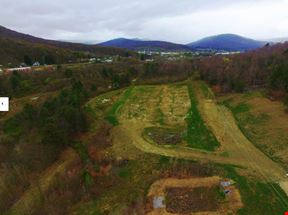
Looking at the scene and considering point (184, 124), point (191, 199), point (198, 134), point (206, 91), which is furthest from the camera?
point (206, 91)

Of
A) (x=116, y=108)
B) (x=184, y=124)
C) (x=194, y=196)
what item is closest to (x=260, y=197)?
(x=194, y=196)

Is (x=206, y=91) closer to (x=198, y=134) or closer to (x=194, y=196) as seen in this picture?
(x=198, y=134)

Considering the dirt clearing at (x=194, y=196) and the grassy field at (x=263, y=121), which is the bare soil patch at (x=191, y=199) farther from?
the grassy field at (x=263, y=121)

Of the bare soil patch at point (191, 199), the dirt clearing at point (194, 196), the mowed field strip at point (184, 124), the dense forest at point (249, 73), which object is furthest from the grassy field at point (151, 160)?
the dense forest at point (249, 73)

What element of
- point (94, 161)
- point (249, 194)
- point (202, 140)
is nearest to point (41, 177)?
point (94, 161)

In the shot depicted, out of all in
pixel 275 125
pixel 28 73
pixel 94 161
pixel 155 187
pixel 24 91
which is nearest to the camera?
pixel 155 187

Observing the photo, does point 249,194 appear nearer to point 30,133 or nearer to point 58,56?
point 30,133
